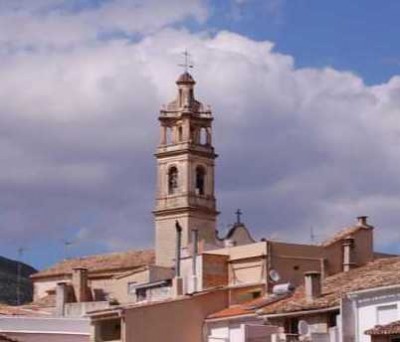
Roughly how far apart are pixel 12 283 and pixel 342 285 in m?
67.5

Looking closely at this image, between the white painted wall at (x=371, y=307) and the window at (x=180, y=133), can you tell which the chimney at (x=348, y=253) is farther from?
the window at (x=180, y=133)

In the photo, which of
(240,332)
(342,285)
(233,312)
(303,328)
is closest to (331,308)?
(303,328)

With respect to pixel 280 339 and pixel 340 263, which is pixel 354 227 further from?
pixel 280 339

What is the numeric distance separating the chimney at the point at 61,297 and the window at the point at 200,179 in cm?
2626

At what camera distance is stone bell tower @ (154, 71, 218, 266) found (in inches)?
4171

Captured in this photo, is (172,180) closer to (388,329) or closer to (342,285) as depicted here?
(342,285)

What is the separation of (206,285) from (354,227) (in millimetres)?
9723

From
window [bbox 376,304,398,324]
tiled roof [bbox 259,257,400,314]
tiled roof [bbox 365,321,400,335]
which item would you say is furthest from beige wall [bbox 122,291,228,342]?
tiled roof [bbox 365,321,400,335]

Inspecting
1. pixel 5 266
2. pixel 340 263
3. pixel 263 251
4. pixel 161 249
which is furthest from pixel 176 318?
pixel 5 266

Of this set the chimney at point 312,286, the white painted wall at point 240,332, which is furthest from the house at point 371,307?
the white painted wall at point 240,332

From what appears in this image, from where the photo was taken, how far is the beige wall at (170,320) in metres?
57.2

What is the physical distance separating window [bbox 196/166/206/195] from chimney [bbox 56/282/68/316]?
86.1 ft

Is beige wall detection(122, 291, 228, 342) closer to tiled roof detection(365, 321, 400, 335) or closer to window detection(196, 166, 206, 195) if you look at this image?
tiled roof detection(365, 321, 400, 335)

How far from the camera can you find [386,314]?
4688 centimetres
